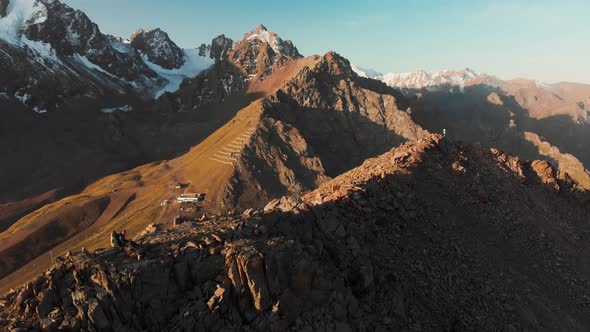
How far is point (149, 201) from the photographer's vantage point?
13125 centimetres

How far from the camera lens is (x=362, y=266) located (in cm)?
2336

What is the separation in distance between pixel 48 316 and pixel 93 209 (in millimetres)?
129194

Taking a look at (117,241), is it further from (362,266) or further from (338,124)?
(338,124)

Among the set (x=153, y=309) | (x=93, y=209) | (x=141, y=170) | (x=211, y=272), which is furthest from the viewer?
(x=141, y=170)

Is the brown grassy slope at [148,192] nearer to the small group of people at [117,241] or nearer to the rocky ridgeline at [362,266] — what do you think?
the rocky ridgeline at [362,266]

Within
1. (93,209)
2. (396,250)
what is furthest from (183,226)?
(93,209)

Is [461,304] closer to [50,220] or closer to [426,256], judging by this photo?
[426,256]

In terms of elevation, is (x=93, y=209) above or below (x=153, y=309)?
below

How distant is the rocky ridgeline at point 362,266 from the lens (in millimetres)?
17719

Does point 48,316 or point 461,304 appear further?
point 461,304

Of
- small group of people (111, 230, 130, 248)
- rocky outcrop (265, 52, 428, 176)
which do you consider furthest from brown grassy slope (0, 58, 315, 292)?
small group of people (111, 230, 130, 248)

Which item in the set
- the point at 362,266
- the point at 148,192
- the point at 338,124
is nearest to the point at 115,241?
the point at 362,266

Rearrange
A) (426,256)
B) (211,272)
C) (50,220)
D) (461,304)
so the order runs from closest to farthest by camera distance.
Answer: (211,272), (461,304), (426,256), (50,220)

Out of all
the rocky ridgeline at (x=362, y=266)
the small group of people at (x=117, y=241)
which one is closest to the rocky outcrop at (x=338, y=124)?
the rocky ridgeline at (x=362, y=266)
